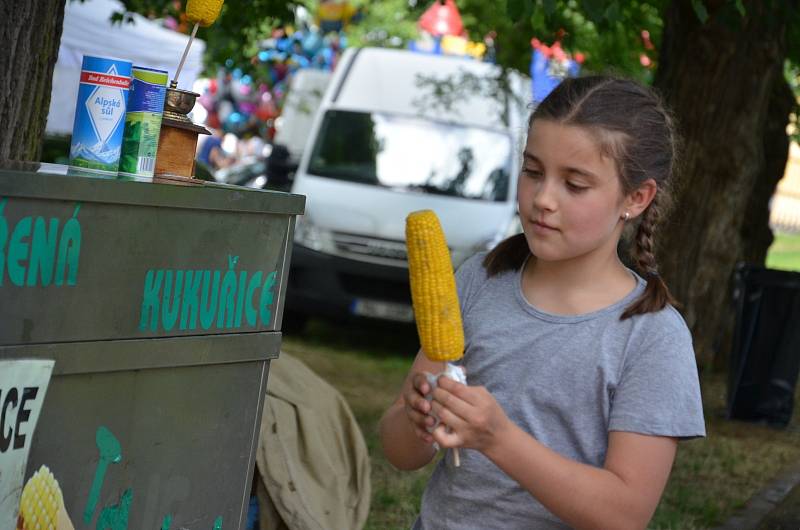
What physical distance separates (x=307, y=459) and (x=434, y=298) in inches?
80.1

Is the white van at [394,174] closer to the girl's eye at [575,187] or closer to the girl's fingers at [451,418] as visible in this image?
the girl's eye at [575,187]

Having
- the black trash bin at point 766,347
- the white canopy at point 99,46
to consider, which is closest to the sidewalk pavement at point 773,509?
the black trash bin at point 766,347

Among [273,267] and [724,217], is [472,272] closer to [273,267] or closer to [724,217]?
[273,267]

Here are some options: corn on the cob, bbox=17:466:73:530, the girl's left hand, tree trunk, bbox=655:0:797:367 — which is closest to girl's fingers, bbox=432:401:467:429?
the girl's left hand

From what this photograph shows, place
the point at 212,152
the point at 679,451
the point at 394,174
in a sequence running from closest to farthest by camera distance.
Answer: the point at 679,451 → the point at 394,174 → the point at 212,152

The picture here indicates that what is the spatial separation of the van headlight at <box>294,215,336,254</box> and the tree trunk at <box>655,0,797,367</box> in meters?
2.64

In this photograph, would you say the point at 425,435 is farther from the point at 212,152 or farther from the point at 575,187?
the point at 212,152

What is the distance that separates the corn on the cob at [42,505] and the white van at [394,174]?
676 centimetres

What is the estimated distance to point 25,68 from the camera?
3.51 m

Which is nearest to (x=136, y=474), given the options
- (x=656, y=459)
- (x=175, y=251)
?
(x=175, y=251)

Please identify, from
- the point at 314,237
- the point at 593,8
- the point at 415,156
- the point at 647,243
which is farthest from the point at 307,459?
the point at 415,156

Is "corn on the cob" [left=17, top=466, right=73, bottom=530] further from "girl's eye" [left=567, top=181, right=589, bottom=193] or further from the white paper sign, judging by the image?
"girl's eye" [left=567, top=181, right=589, bottom=193]

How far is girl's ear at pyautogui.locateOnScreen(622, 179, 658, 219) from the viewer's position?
7.88ft

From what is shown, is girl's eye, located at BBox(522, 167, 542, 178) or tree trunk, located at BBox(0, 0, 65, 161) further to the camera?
tree trunk, located at BBox(0, 0, 65, 161)
